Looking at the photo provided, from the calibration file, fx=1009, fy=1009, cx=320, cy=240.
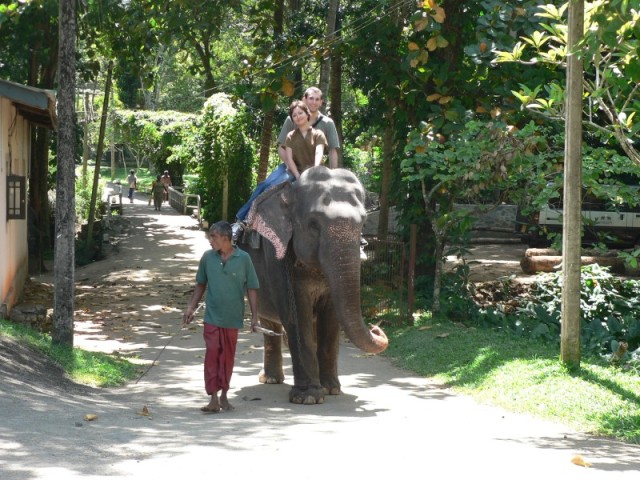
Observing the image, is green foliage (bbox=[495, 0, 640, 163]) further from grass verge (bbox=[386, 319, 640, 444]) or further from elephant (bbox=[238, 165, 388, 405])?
elephant (bbox=[238, 165, 388, 405])

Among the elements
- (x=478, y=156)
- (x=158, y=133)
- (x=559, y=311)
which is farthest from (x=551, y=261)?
(x=158, y=133)

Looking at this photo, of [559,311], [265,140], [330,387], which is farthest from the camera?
[265,140]

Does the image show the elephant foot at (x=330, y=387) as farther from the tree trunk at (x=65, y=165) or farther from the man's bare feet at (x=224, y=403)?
the tree trunk at (x=65, y=165)

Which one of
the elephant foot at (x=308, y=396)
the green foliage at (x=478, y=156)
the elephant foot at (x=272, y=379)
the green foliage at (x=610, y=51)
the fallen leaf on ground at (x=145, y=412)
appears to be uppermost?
the green foliage at (x=610, y=51)

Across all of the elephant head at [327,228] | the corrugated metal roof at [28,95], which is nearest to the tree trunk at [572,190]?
the elephant head at [327,228]

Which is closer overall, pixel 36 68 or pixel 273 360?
pixel 273 360

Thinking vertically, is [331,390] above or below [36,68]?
below

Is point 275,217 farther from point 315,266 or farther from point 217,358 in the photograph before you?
point 217,358

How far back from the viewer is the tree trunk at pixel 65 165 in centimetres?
1220

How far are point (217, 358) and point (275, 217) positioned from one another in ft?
5.33

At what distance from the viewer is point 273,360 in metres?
11.3

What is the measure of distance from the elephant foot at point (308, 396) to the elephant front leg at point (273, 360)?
125cm

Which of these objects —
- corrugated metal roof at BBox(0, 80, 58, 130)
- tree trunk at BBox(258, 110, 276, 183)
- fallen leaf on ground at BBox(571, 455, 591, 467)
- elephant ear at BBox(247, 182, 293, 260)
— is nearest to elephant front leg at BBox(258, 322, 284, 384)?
elephant ear at BBox(247, 182, 293, 260)

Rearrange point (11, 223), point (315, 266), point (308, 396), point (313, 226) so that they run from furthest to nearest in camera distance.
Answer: point (11, 223) → point (308, 396) → point (315, 266) → point (313, 226)
